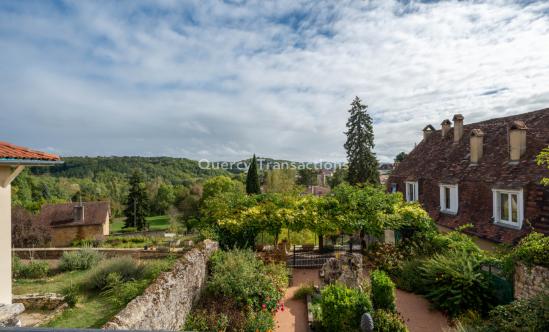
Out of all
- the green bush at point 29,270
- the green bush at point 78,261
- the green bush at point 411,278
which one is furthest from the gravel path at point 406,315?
the green bush at point 29,270

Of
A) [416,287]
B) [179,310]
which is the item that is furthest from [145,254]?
[416,287]

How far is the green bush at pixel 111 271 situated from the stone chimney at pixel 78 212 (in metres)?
26.0

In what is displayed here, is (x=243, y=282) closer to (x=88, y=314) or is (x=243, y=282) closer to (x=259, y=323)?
(x=259, y=323)

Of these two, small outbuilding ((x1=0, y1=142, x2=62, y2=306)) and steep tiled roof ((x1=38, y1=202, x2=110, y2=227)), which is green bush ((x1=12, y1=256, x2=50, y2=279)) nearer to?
small outbuilding ((x1=0, y1=142, x2=62, y2=306))

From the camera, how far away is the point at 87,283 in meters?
9.43

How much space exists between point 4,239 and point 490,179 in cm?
1526

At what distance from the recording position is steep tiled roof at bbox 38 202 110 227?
30.5m

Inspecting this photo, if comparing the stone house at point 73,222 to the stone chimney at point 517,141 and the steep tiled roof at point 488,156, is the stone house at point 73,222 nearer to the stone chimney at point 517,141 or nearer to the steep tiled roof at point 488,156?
the steep tiled roof at point 488,156

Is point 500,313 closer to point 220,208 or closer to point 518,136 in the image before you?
point 518,136

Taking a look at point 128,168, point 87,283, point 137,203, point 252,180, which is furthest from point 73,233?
point 128,168

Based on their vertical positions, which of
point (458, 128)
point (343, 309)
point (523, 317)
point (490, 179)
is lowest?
point (343, 309)

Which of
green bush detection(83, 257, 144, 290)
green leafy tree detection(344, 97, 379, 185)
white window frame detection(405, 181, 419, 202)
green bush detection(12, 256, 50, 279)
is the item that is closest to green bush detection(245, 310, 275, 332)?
green bush detection(83, 257, 144, 290)

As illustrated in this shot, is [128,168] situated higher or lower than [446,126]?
lower

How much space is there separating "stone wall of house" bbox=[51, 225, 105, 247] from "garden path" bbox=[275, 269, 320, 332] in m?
26.7
